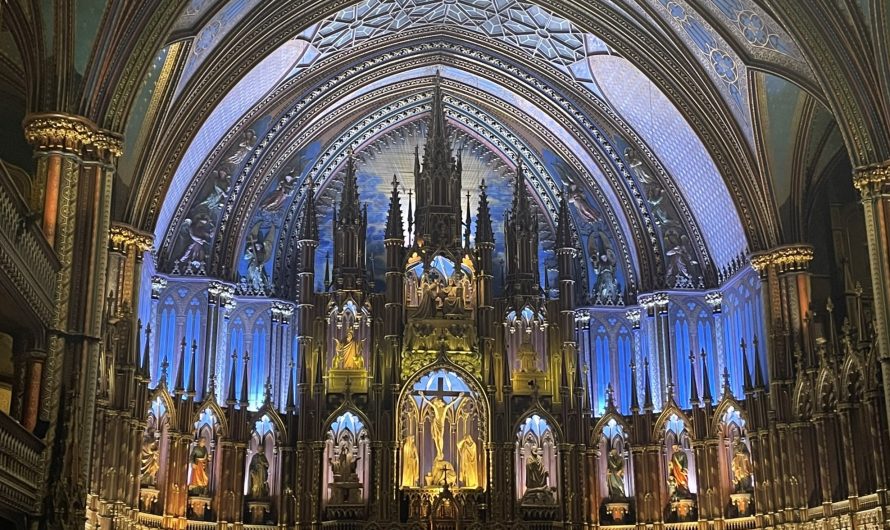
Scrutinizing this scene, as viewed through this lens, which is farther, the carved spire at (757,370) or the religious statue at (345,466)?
the religious statue at (345,466)

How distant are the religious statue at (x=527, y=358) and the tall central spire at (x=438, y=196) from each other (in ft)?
12.0

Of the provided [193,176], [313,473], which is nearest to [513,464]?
[313,473]

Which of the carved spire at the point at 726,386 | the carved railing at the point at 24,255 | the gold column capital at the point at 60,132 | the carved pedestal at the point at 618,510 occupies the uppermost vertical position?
the gold column capital at the point at 60,132

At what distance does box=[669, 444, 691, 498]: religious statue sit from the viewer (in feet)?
103

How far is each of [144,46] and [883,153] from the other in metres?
16.2

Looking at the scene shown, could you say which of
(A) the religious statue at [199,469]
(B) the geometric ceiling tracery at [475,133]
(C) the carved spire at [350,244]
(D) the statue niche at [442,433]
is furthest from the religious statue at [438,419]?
(B) the geometric ceiling tracery at [475,133]

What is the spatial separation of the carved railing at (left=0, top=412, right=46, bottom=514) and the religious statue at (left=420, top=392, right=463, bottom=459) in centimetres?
1360

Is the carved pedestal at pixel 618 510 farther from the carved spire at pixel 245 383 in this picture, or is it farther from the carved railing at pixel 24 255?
the carved railing at pixel 24 255

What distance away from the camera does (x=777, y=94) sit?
2945cm

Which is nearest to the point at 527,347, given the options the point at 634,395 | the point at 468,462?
the point at 634,395

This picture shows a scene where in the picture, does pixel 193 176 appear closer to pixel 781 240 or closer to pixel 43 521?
pixel 43 521

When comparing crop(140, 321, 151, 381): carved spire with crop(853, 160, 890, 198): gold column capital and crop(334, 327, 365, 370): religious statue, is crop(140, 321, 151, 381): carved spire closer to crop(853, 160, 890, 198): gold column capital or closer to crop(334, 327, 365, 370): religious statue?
crop(334, 327, 365, 370): religious statue

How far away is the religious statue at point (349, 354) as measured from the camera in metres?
32.0

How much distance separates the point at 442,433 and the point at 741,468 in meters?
8.33
